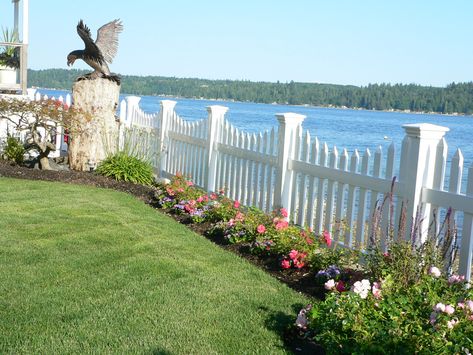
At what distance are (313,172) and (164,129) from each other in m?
5.04

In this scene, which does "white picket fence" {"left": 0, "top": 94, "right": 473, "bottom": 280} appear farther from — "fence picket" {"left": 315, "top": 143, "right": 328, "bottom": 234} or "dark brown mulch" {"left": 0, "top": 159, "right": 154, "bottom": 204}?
"dark brown mulch" {"left": 0, "top": 159, "right": 154, "bottom": 204}

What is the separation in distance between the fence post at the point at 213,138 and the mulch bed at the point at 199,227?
905 millimetres

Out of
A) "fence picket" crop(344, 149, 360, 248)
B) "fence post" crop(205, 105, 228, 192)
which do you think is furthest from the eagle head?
"fence picket" crop(344, 149, 360, 248)

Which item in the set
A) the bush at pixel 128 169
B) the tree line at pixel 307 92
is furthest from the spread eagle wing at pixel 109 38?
the tree line at pixel 307 92

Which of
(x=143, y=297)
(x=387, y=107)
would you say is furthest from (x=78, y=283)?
(x=387, y=107)

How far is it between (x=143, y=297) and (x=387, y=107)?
1938 inches

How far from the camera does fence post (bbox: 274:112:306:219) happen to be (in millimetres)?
8227

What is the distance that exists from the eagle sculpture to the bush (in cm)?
173

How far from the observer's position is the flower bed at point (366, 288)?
13.8 ft

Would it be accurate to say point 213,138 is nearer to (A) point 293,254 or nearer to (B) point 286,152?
(B) point 286,152

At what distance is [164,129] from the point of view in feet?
40.3

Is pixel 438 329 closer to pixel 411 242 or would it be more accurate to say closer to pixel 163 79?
pixel 411 242

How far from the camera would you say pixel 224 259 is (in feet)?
22.8

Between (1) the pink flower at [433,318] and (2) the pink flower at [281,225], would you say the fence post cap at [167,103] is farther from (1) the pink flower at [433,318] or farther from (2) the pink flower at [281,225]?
(1) the pink flower at [433,318]
